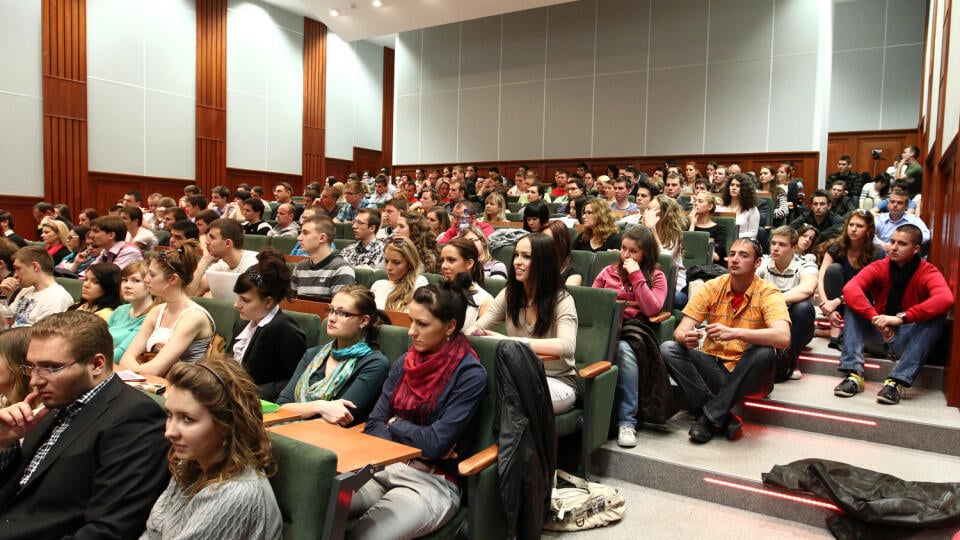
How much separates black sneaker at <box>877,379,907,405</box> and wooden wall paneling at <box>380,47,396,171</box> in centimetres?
1273

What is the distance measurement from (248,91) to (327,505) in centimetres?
1150

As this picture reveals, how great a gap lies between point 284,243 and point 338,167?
8.75 m

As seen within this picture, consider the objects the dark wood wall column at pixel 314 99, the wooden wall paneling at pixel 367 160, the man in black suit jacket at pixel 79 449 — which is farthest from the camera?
the wooden wall paneling at pixel 367 160

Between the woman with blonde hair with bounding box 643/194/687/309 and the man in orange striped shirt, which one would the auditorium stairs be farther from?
the woman with blonde hair with bounding box 643/194/687/309

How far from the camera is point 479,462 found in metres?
A: 1.91

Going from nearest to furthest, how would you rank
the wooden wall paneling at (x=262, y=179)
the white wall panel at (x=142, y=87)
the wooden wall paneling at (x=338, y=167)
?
1. the white wall panel at (x=142, y=87)
2. the wooden wall paneling at (x=262, y=179)
3. the wooden wall paneling at (x=338, y=167)

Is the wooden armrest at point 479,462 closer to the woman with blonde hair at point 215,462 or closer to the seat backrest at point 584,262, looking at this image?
the woman with blonde hair at point 215,462

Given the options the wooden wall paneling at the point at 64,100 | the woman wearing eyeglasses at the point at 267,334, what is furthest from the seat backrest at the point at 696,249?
the wooden wall paneling at the point at 64,100

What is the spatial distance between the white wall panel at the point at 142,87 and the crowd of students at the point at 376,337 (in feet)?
17.0

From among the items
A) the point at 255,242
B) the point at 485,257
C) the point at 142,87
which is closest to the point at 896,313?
the point at 485,257

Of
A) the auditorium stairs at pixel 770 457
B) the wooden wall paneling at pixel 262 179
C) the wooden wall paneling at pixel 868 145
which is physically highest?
the wooden wall paneling at pixel 868 145

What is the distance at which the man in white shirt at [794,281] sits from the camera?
138 inches

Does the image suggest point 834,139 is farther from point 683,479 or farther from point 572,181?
point 683,479

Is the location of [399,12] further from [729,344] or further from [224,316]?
[729,344]
